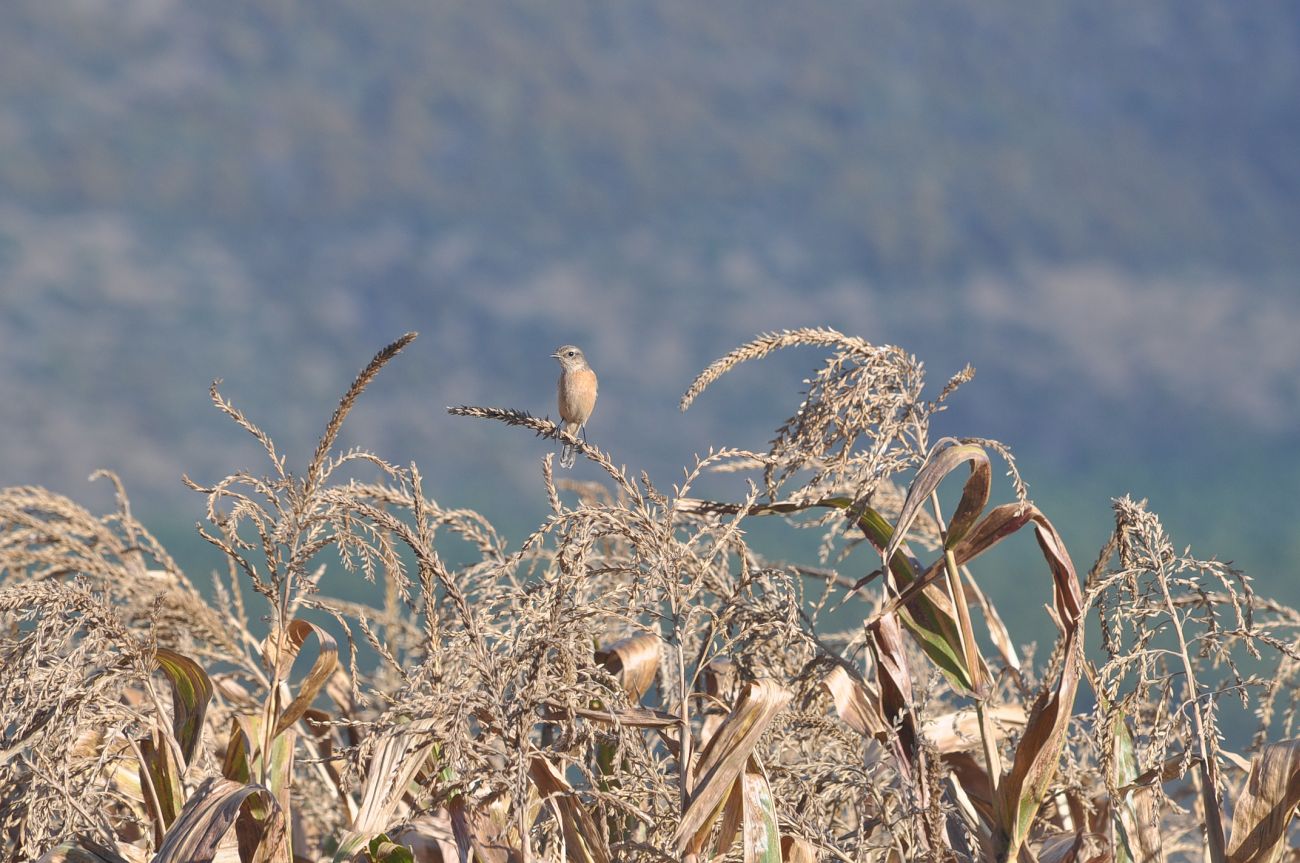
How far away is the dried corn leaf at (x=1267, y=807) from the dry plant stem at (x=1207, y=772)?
0.13 feet

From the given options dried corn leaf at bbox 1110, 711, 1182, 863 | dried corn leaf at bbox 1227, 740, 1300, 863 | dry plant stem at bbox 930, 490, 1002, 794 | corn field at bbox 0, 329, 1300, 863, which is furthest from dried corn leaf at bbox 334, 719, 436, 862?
dried corn leaf at bbox 1227, 740, 1300, 863

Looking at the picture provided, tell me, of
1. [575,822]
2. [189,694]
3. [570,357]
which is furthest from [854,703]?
[570,357]

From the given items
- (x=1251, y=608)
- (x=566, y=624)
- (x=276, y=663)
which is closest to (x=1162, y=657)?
(x=1251, y=608)

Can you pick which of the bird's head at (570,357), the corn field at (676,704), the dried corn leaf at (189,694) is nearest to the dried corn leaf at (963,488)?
the corn field at (676,704)

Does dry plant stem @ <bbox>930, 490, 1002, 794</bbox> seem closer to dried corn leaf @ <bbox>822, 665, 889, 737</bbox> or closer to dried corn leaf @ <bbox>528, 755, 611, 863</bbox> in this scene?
dried corn leaf @ <bbox>822, 665, 889, 737</bbox>

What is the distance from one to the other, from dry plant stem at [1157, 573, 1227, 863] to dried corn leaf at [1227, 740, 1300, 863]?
39 millimetres

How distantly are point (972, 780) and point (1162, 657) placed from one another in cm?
76

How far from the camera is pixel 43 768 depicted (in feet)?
7.04

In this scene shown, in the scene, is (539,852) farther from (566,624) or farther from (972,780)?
(972,780)

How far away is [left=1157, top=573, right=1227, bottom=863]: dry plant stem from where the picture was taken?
2.04m

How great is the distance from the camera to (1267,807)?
2.13 meters

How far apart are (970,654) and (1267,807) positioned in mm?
610

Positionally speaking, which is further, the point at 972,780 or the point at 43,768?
the point at 972,780

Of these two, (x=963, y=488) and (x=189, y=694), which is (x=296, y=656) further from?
(x=963, y=488)
